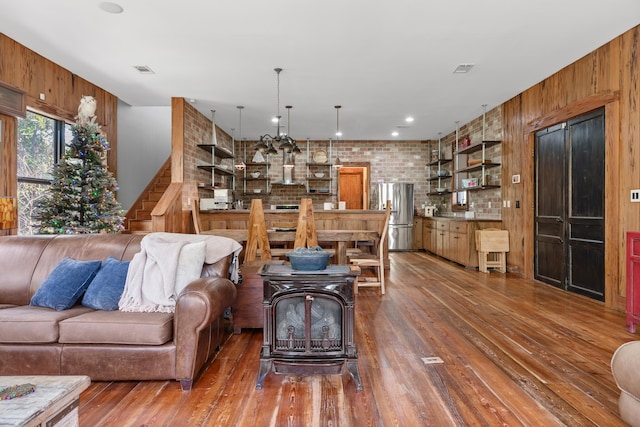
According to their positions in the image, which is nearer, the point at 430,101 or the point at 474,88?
the point at 474,88

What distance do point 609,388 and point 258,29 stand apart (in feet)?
13.2

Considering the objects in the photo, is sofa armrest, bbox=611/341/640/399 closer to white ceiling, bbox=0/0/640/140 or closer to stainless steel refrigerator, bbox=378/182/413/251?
white ceiling, bbox=0/0/640/140

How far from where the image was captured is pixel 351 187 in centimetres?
1020

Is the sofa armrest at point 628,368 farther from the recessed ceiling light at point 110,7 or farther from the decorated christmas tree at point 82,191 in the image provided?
the decorated christmas tree at point 82,191

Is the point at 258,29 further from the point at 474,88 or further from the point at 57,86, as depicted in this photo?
the point at 474,88

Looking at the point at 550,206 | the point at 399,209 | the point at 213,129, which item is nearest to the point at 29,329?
the point at 213,129

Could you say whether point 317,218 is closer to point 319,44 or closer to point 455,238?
point 455,238

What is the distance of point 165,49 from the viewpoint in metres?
4.12

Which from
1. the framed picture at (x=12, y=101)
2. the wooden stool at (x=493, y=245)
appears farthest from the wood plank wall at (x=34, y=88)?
the wooden stool at (x=493, y=245)

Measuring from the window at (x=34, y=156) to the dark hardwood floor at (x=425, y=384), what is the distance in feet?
11.4

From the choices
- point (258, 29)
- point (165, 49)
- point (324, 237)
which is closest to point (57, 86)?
point (165, 49)

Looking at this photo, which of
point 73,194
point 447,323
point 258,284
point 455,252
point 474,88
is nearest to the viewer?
point 258,284

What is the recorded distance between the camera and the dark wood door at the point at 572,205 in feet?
13.8

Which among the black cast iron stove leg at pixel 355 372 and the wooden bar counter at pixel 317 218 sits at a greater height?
the wooden bar counter at pixel 317 218
